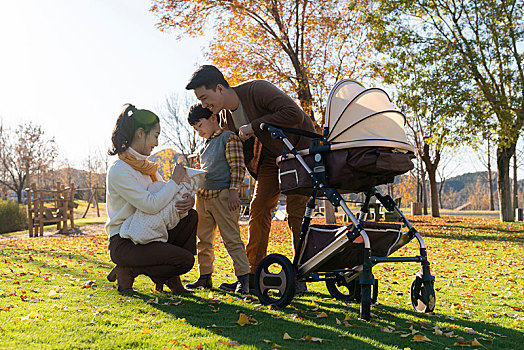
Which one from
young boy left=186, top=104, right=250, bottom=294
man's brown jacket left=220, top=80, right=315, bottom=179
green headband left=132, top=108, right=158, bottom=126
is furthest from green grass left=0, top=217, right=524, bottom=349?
green headband left=132, top=108, right=158, bottom=126

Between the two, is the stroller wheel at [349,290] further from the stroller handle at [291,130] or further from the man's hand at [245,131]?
the man's hand at [245,131]

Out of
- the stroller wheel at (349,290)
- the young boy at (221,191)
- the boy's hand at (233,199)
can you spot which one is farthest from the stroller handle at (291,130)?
the stroller wheel at (349,290)

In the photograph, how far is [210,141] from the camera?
14.8 ft

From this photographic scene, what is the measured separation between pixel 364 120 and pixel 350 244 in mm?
946

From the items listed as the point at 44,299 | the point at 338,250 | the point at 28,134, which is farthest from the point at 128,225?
the point at 28,134

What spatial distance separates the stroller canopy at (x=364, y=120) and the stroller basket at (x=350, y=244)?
635mm

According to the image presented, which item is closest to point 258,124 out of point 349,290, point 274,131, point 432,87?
point 274,131

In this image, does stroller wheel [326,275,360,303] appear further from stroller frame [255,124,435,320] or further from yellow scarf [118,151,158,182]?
yellow scarf [118,151,158,182]

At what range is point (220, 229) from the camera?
4.40 m

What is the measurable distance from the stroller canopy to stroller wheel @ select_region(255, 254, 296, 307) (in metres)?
1.05

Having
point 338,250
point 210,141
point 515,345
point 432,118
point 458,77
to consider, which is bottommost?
point 515,345

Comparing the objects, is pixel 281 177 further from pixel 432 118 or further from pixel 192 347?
pixel 432 118

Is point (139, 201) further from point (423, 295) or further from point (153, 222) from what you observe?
point (423, 295)

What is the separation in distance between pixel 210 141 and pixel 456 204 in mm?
76322
